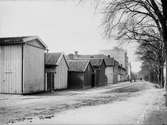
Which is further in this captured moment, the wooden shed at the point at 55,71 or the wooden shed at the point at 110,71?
the wooden shed at the point at 110,71

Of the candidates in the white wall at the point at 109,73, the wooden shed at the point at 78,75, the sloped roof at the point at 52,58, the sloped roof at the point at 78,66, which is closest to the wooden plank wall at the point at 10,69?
the sloped roof at the point at 52,58

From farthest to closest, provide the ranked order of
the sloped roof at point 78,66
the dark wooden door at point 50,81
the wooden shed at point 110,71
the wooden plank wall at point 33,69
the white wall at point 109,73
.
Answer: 1. the wooden shed at point 110,71
2. the white wall at point 109,73
3. the sloped roof at point 78,66
4. the dark wooden door at point 50,81
5. the wooden plank wall at point 33,69

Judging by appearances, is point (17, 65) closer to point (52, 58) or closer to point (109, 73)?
point (52, 58)

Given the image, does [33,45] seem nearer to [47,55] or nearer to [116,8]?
[47,55]

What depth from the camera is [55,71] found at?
29.2 meters

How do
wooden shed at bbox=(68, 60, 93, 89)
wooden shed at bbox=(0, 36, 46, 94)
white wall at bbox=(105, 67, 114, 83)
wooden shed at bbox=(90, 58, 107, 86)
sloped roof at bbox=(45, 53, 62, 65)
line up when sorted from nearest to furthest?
wooden shed at bbox=(0, 36, 46, 94), sloped roof at bbox=(45, 53, 62, 65), wooden shed at bbox=(68, 60, 93, 89), wooden shed at bbox=(90, 58, 107, 86), white wall at bbox=(105, 67, 114, 83)

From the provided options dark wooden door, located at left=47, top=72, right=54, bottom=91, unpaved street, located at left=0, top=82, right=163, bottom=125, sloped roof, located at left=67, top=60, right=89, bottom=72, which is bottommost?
unpaved street, located at left=0, top=82, right=163, bottom=125

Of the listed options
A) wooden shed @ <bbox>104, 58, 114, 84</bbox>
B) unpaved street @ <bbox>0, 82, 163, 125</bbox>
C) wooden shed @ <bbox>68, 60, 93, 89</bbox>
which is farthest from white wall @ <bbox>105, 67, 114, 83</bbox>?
unpaved street @ <bbox>0, 82, 163, 125</bbox>

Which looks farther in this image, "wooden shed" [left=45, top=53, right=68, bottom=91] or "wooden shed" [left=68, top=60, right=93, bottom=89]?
"wooden shed" [left=68, top=60, right=93, bottom=89]

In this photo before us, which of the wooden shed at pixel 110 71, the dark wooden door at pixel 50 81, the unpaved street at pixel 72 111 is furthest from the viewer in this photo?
the wooden shed at pixel 110 71

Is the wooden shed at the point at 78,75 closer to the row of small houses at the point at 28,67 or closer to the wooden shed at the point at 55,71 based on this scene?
the row of small houses at the point at 28,67

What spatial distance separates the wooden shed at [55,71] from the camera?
93.8ft

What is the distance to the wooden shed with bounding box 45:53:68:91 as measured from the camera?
93.8 feet

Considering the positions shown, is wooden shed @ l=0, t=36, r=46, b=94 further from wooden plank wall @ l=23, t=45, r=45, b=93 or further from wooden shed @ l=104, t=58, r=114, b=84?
wooden shed @ l=104, t=58, r=114, b=84
